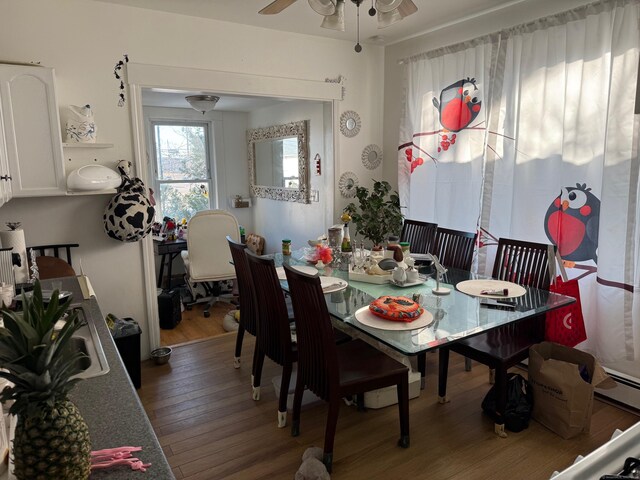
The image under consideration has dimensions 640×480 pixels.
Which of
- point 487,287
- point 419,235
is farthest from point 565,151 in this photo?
point 419,235

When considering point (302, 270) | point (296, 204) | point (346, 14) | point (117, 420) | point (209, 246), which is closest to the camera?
Result: point (117, 420)

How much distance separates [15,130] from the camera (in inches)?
104

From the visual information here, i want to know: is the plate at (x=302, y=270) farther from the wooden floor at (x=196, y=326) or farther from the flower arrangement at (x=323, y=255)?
the wooden floor at (x=196, y=326)

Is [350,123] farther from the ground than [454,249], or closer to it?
farther from the ground

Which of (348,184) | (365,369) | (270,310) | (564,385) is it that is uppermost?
(348,184)

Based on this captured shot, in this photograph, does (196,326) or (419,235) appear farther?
(196,326)

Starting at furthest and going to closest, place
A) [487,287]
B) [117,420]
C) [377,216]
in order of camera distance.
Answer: [377,216], [487,287], [117,420]

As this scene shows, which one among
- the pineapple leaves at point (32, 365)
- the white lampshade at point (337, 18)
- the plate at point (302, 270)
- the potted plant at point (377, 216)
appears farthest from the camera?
the potted plant at point (377, 216)

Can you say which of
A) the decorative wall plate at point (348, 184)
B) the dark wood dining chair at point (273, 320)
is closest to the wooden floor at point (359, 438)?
the dark wood dining chair at point (273, 320)

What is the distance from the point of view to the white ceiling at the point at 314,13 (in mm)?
3041

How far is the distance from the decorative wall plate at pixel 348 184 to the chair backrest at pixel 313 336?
2.18 m

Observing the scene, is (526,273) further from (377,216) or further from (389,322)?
(377,216)

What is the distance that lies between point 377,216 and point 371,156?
25.8 inches

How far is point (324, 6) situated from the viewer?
2.12 meters
